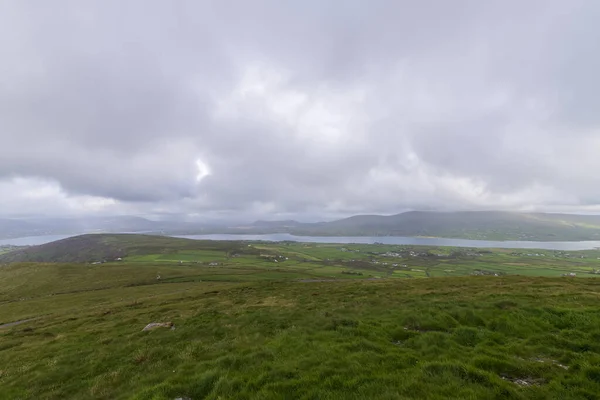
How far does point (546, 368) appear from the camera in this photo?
8531mm

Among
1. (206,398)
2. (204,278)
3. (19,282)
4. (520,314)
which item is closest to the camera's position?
(206,398)

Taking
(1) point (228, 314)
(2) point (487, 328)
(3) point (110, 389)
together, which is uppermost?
(2) point (487, 328)

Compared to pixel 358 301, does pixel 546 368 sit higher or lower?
higher

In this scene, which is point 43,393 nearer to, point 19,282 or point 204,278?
point 204,278

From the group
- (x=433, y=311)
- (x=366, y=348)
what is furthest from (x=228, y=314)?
(x=433, y=311)

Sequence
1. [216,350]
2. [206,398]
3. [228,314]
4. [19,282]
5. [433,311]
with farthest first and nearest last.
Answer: [19,282] → [228,314] → [433,311] → [216,350] → [206,398]

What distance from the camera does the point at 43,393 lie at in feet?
37.3

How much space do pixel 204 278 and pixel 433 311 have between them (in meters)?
80.4

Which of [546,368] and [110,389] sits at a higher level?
[546,368]

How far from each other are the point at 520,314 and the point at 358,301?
1219cm

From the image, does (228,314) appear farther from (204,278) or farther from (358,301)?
(204,278)

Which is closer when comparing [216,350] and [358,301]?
[216,350]

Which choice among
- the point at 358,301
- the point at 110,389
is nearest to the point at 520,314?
the point at 358,301

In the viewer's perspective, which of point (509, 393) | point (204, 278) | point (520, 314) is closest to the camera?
point (509, 393)
